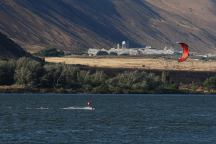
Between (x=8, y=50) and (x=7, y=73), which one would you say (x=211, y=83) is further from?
(x=7, y=73)

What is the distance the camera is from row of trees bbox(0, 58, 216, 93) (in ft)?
419

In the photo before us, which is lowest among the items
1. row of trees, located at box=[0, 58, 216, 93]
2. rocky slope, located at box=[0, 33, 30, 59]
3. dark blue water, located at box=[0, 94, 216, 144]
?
dark blue water, located at box=[0, 94, 216, 144]

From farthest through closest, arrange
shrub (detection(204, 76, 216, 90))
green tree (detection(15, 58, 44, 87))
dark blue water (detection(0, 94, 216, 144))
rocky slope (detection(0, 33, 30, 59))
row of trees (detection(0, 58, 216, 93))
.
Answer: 1. rocky slope (detection(0, 33, 30, 59))
2. shrub (detection(204, 76, 216, 90))
3. row of trees (detection(0, 58, 216, 93))
4. green tree (detection(15, 58, 44, 87))
5. dark blue water (detection(0, 94, 216, 144))

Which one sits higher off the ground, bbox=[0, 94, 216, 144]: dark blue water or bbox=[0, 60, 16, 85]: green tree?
bbox=[0, 60, 16, 85]: green tree

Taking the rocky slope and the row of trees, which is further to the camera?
the rocky slope

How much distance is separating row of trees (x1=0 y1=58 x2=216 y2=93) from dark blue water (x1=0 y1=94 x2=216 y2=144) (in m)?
18.5

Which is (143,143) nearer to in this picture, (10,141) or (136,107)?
(10,141)

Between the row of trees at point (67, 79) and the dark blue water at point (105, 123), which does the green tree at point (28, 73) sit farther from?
the dark blue water at point (105, 123)

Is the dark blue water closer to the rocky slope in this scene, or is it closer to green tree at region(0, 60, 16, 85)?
green tree at region(0, 60, 16, 85)

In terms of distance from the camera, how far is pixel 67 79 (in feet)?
433

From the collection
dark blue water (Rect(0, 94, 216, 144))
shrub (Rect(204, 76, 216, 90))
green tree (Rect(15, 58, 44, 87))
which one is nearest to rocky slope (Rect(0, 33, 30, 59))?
green tree (Rect(15, 58, 44, 87))

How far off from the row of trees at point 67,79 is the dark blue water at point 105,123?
18502mm

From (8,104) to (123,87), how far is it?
138ft

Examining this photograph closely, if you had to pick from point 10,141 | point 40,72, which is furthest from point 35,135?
point 40,72
